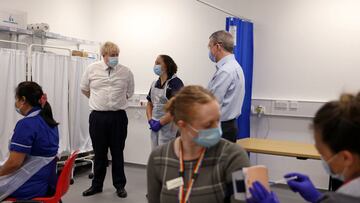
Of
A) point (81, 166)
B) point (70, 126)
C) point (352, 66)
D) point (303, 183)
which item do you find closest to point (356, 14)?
point (352, 66)

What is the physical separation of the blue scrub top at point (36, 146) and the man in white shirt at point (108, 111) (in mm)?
1357

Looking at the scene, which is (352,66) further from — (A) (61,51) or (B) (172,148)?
(A) (61,51)

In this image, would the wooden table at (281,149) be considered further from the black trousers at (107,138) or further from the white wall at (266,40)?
the black trousers at (107,138)

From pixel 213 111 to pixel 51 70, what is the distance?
3.26 m

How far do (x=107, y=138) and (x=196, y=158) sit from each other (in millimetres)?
2522

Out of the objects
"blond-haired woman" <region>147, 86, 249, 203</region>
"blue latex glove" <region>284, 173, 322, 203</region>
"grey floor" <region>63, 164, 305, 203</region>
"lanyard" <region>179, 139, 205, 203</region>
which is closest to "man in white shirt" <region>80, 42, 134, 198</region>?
"grey floor" <region>63, 164, 305, 203</region>

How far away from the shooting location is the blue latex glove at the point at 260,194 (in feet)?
4.12

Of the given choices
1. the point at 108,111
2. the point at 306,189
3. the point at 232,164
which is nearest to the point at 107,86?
the point at 108,111

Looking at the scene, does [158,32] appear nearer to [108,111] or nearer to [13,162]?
[108,111]

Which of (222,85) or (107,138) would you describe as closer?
(222,85)

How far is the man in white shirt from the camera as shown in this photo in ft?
12.5

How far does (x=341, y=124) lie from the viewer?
0.99 meters

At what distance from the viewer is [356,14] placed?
3.92 m

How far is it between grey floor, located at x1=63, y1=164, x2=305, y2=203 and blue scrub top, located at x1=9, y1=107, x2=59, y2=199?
55.4 inches
